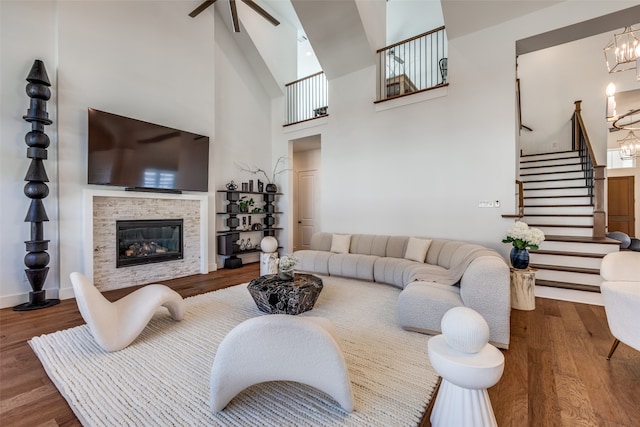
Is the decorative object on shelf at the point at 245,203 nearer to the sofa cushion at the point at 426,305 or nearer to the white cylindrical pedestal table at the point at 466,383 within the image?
the sofa cushion at the point at 426,305

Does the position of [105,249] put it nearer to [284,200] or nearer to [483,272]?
[284,200]

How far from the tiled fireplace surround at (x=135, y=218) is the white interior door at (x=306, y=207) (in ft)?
9.99

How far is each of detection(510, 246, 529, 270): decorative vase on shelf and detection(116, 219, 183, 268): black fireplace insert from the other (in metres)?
5.15

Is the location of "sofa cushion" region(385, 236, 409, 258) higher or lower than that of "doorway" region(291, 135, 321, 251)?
lower

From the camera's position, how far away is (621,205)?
7910 mm

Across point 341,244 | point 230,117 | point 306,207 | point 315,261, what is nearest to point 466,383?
point 315,261

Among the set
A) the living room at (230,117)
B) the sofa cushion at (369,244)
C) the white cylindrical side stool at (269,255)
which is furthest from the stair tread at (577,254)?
the white cylindrical side stool at (269,255)

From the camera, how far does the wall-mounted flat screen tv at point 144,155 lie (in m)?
3.94

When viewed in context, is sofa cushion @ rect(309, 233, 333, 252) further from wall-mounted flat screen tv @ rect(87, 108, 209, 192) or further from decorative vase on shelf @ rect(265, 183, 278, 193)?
wall-mounted flat screen tv @ rect(87, 108, 209, 192)

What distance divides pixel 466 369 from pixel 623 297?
1526 mm

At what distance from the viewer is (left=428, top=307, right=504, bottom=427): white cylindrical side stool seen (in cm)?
131

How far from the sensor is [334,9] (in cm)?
495

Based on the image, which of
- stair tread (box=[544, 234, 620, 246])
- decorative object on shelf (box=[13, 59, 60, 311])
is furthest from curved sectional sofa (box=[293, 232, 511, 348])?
decorative object on shelf (box=[13, 59, 60, 311])

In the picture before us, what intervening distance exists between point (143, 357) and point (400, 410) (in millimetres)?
1977
